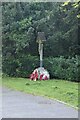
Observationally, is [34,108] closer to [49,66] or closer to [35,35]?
[49,66]

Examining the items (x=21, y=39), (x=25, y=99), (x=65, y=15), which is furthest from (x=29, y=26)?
(x=25, y=99)

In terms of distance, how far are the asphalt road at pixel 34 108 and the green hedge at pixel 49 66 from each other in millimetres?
7498

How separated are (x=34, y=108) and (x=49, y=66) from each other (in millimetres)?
Answer: 11787

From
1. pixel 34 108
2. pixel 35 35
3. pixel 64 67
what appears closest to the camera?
pixel 34 108

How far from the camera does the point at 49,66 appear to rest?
22156 millimetres

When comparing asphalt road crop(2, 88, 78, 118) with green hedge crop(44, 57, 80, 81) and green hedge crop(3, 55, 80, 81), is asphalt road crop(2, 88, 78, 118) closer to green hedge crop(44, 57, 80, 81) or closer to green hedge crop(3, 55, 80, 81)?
green hedge crop(44, 57, 80, 81)

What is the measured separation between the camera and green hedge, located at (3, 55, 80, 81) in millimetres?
20266

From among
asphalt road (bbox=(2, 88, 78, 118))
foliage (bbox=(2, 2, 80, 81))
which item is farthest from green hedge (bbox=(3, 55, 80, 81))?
asphalt road (bbox=(2, 88, 78, 118))

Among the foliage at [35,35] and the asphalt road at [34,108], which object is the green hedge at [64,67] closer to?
the foliage at [35,35]

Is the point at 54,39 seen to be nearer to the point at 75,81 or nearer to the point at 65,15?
the point at 65,15

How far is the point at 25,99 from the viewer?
491 inches

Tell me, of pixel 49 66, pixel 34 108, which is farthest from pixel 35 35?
pixel 34 108

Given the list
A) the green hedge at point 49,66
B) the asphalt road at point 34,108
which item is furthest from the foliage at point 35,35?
the asphalt road at point 34,108

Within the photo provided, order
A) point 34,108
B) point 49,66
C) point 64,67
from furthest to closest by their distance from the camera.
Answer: point 49,66 < point 64,67 < point 34,108
